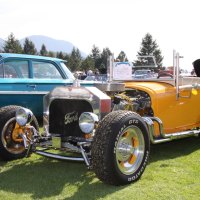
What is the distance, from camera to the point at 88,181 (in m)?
4.68

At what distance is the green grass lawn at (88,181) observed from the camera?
13.8 ft

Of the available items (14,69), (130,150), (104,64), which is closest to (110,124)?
(130,150)

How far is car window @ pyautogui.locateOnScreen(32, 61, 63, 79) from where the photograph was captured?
27.7 ft

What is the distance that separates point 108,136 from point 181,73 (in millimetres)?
2572

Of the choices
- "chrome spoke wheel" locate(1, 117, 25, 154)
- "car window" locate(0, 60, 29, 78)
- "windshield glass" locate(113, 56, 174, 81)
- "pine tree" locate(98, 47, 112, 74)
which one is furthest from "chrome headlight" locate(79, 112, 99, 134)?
"car window" locate(0, 60, 29, 78)

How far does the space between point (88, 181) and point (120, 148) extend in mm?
569

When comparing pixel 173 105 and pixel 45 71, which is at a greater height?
pixel 45 71

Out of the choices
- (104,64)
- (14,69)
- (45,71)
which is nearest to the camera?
(14,69)

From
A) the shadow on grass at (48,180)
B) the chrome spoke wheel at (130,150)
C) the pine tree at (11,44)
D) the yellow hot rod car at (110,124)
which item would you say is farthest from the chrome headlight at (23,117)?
the pine tree at (11,44)

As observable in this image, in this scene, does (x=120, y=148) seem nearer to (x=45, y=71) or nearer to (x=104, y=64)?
(x=45, y=71)

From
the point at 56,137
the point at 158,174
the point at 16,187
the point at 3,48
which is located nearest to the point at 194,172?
the point at 158,174

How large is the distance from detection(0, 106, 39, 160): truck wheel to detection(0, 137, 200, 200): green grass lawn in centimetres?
13

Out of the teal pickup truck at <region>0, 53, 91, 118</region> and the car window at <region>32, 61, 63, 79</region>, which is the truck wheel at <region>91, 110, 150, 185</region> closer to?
the teal pickup truck at <region>0, 53, 91, 118</region>

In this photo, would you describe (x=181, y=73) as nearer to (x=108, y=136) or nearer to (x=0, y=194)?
(x=108, y=136)
